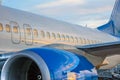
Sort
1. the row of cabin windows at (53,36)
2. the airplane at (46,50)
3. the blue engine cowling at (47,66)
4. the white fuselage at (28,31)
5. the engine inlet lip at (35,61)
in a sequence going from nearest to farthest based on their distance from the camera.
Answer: the engine inlet lip at (35,61) → the blue engine cowling at (47,66) → the airplane at (46,50) → the white fuselage at (28,31) → the row of cabin windows at (53,36)

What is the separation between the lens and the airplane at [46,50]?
5.21m

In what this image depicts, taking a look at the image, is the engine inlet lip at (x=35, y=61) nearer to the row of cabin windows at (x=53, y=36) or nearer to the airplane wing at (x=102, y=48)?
the airplane wing at (x=102, y=48)

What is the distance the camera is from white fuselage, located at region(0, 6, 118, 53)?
24.7 ft

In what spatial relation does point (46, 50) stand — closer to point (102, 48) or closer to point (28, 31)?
point (102, 48)

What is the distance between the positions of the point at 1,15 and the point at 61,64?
278cm

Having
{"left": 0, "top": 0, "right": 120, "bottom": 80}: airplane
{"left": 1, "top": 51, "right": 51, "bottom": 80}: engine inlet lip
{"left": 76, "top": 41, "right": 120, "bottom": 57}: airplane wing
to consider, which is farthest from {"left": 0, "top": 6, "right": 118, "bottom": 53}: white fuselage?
{"left": 1, "top": 51, "right": 51, "bottom": 80}: engine inlet lip

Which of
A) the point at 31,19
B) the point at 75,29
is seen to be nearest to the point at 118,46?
the point at 31,19

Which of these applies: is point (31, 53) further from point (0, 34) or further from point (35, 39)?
point (35, 39)

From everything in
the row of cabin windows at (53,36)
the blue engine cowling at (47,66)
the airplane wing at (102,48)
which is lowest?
the blue engine cowling at (47,66)

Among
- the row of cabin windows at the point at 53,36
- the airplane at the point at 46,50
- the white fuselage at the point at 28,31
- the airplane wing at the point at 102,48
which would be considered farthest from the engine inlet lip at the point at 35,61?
the row of cabin windows at the point at 53,36

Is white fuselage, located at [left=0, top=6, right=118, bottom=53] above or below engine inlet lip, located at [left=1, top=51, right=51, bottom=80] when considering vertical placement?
above

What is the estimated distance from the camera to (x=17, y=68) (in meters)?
5.54

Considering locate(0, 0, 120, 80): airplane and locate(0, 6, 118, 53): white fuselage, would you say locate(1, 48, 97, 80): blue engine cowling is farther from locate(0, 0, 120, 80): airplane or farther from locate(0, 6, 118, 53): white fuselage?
locate(0, 6, 118, 53): white fuselage

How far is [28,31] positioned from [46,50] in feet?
9.72
